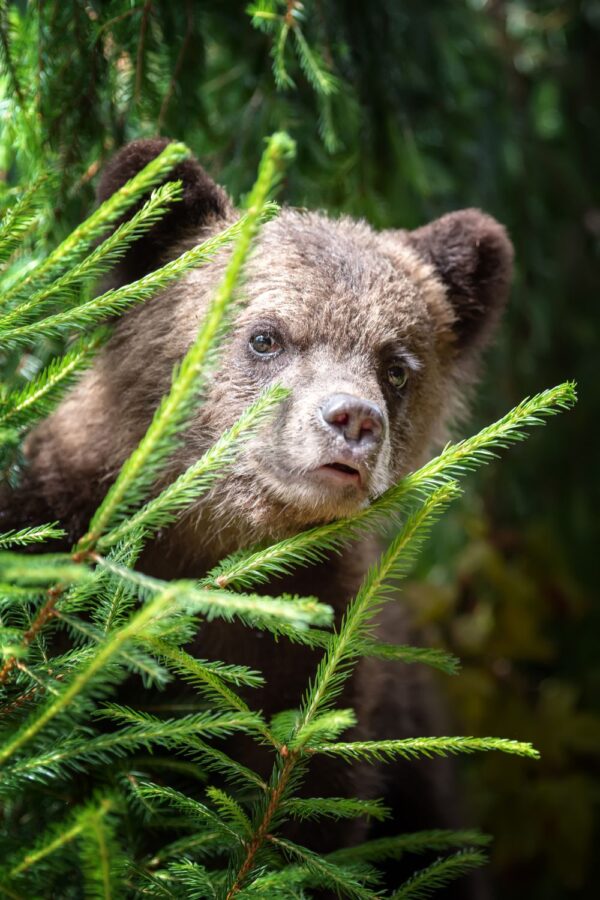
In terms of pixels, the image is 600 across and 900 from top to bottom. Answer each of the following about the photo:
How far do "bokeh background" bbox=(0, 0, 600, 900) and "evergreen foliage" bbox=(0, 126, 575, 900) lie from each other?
1030 millimetres

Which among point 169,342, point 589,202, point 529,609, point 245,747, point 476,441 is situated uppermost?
point 589,202

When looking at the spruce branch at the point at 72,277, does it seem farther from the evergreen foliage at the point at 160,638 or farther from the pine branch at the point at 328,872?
the pine branch at the point at 328,872

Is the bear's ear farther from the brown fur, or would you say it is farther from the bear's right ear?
the bear's right ear

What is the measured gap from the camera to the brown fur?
239cm

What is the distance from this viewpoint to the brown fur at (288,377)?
2391mm

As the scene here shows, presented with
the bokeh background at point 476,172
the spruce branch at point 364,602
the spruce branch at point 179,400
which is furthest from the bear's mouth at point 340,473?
the bokeh background at point 476,172

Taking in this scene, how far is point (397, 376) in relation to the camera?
9.05 feet

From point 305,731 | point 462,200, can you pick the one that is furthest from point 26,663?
point 462,200

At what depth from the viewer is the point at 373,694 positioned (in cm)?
292

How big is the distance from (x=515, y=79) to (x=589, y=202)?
85 cm

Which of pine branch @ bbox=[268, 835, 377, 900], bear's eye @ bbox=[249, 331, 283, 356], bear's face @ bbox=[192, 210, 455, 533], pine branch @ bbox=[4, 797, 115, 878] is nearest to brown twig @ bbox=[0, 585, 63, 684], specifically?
pine branch @ bbox=[4, 797, 115, 878]

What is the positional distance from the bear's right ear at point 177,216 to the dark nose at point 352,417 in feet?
2.84

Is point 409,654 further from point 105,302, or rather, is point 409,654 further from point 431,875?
point 105,302

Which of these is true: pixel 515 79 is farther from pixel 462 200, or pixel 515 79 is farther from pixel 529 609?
pixel 529 609
